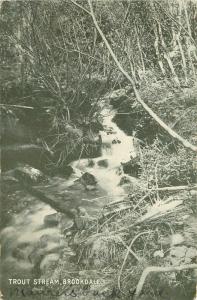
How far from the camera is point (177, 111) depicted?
2.39 metres

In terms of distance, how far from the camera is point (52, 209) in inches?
86.7

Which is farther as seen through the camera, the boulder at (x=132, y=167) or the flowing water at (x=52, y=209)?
the boulder at (x=132, y=167)

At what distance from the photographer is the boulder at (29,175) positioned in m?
2.20

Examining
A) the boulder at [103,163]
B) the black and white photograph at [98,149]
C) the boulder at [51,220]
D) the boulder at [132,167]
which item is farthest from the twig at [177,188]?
the boulder at [51,220]

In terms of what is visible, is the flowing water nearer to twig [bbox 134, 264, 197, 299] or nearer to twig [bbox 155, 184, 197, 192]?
twig [bbox 155, 184, 197, 192]

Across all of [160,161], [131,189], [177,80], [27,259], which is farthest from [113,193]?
[177,80]

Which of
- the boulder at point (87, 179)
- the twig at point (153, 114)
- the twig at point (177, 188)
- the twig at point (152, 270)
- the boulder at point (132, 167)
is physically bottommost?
the twig at point (152, 270)

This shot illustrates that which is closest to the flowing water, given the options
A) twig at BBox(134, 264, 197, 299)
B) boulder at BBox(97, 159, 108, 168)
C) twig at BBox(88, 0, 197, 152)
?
boulder at BBox(97, 159, 108, 168)

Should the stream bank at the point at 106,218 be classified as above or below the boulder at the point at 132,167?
below

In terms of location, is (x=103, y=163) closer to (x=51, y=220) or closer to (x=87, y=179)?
(x=87, y=179)

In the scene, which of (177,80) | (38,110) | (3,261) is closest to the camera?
(3,261)

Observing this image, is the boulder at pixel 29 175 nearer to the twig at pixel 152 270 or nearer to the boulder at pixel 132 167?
the boulder at pixel 132 167

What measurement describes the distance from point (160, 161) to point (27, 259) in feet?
2.77

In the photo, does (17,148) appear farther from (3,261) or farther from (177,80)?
(177,80)
